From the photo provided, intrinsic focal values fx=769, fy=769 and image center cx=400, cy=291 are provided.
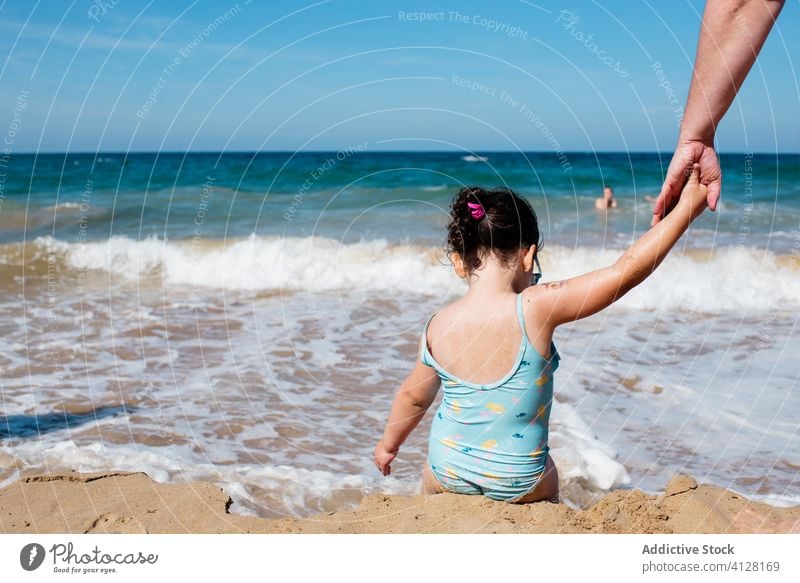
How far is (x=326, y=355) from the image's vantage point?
6992 millimetres

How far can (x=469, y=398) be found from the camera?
3217mm

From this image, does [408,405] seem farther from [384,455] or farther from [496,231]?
[496,231]

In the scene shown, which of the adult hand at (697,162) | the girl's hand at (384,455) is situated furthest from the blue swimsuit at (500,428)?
the adult hand at (697,162)

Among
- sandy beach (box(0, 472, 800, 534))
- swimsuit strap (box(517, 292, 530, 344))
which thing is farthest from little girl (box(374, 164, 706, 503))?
sandy beach (box(0, 472, 800, 534))

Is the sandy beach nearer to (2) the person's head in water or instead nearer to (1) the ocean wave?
(2) the person's head in water

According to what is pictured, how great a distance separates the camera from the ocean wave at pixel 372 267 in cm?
962

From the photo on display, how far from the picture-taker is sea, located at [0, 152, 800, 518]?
15.2 feet

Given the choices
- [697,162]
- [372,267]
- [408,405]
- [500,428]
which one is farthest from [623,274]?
[372,267]

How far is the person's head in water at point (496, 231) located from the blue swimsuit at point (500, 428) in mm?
206

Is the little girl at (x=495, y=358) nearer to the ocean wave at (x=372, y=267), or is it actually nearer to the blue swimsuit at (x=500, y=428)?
the blue swimsuit at (x=500, y=428)

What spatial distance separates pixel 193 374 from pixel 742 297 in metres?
6.67

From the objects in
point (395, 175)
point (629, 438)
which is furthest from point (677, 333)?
point (395, 175)

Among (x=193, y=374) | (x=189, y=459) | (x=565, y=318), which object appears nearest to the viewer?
(x=565, y=318)
